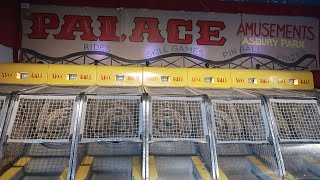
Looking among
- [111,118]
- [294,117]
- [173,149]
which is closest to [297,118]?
[294,117]

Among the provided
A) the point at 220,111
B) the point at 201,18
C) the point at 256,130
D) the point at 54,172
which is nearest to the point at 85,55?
the point at 201,18

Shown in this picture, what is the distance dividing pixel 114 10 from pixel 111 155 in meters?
3.50

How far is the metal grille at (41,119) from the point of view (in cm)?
300

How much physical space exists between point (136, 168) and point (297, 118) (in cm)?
207

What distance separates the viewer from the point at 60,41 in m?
5.78

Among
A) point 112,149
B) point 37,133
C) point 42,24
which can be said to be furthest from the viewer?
point 42,24

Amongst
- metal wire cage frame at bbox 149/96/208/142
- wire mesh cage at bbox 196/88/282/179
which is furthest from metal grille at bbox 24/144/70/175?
wire mesh cage at bbox 196/88/282/179

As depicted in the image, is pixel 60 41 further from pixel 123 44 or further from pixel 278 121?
pixel 278 121

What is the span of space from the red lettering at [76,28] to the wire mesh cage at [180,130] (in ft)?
10.4

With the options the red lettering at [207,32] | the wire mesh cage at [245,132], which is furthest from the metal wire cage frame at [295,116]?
the red lettering at [207,32]

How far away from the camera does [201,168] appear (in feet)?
10.4

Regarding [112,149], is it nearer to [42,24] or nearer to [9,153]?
[9,153]

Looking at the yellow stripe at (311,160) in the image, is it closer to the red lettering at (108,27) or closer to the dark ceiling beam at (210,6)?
the dark ceiling beam at (210,6)

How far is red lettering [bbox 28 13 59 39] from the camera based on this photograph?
5703mm
